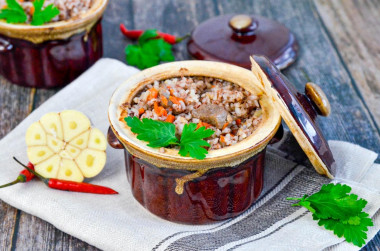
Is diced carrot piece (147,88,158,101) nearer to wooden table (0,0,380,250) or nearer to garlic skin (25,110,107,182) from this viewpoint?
garlic skin (25,110,107,182)

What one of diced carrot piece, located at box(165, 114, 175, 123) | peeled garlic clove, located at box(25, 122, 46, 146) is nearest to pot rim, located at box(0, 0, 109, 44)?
peeled garlic clove, located at box(25, 122, 46, 146)

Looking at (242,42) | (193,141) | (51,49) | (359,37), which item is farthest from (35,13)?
(359,37)

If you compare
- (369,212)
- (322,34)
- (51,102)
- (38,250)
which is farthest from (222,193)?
(322,34)

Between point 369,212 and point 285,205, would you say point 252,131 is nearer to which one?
point 285,205

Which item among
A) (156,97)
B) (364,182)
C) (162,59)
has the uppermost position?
(156,97)

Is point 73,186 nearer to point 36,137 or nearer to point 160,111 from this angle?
point 36,137
